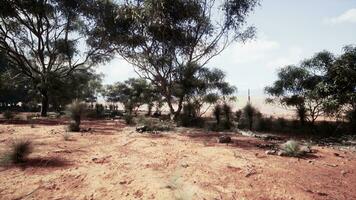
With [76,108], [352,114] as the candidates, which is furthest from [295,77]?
[76,108]

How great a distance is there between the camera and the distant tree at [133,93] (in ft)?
133

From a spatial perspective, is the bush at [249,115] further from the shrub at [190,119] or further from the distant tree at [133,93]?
the distant tree at [133,93]

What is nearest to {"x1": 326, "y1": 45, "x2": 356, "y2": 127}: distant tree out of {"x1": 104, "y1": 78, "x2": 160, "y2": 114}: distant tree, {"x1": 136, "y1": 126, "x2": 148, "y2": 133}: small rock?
{"x1": 136, "y1": 126, "x2": 148, "y2": 133}: small rock

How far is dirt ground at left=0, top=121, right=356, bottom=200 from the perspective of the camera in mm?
6324

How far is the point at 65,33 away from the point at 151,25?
9548mm

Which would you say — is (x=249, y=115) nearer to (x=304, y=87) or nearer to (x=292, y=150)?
(x=304, y=87)

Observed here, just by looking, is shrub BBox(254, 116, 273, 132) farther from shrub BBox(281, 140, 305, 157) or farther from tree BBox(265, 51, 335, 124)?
shrub BBox(281, 140, 305, 157)

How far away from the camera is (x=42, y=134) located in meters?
12.9

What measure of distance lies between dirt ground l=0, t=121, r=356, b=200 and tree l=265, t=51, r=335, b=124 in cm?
1278

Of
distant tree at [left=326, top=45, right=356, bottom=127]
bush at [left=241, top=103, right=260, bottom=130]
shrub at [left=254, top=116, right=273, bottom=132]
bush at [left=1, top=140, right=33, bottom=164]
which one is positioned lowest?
bush at [left=1, top=140, right=33, bottom=164]

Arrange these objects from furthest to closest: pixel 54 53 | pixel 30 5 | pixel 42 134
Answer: pixel 54 53
pixel 30 5
pixel 42 134

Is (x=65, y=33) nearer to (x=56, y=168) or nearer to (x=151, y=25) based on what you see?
(x=151, y=25)

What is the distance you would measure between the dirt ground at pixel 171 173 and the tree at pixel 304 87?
12.8m

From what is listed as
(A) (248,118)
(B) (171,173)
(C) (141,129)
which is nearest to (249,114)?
(A) (248,118)
